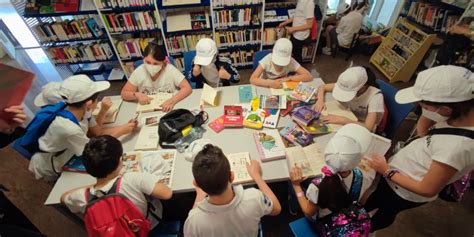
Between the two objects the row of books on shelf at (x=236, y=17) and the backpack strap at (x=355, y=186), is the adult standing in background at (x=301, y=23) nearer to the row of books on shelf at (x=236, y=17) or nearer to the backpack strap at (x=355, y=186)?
the row of books on shelf at (x=236, y=17)

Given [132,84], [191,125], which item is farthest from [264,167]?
[132,84]

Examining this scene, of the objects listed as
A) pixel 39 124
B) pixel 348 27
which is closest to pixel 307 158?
pixel 39 124

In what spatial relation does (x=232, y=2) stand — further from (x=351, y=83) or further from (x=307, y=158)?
(x=307, y=158)

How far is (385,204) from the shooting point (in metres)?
1.53

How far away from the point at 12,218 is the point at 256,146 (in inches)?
71.5

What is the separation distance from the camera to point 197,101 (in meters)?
2.18

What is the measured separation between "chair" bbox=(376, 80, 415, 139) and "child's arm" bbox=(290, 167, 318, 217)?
1.10m

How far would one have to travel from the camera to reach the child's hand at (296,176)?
56.9 inches

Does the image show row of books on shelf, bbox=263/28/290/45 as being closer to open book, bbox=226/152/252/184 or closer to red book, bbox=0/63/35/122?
open book, bbox=226/152/252/184

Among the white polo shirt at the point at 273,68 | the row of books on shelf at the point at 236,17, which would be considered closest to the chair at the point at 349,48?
the row of books on shelf at the point at 236,17

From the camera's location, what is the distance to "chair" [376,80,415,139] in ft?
6.06

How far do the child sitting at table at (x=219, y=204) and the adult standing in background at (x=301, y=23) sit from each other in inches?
123

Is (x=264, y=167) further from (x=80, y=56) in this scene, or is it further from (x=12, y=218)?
(x=80, y=56)

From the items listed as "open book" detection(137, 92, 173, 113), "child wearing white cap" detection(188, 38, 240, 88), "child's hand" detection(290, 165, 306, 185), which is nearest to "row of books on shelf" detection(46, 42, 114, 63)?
"child wearing white cap" detection(188, 38, 240, 88)
